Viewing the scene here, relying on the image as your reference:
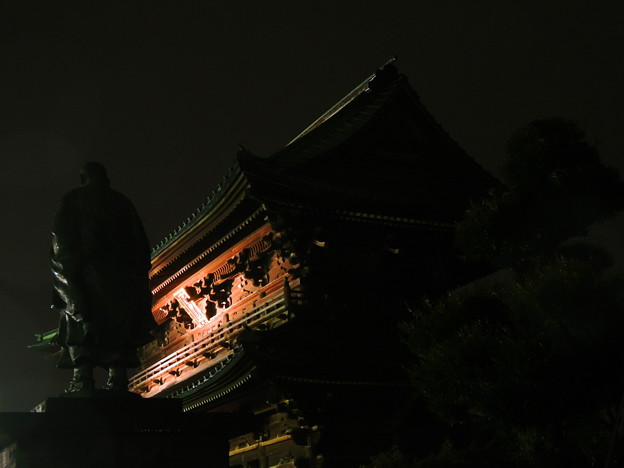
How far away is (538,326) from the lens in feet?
32.2

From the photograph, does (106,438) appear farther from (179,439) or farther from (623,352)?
(623,352)

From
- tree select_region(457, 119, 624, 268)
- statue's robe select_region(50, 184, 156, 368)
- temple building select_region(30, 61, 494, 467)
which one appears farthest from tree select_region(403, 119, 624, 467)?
temple building select_region(30, 61, 494, 467)

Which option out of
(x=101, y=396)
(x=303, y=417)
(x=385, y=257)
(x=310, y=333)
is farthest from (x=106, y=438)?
(x=385, y=257)

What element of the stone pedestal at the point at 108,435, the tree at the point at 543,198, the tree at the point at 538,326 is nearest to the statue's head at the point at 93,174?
the stone pedestal at the point at 108,435

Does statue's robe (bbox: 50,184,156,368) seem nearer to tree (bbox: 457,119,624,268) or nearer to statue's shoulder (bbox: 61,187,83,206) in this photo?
statue's shoulder (bbox: 61,187,83,206)

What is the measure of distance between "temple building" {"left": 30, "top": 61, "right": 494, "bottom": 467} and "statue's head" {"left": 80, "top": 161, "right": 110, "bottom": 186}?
5859mm

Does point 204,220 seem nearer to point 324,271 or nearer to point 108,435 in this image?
point 324,271

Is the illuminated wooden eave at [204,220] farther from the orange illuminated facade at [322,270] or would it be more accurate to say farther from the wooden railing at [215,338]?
the wooden railing at [215,338]

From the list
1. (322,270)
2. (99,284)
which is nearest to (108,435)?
(99,284)

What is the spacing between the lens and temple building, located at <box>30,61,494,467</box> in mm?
15547

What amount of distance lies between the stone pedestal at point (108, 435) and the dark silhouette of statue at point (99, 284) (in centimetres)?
45

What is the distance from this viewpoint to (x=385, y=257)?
18.0 meters

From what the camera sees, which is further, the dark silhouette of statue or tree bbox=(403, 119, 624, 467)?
tree bbox=(403, 119, 624, 467)

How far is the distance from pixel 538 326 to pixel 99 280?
5534mm
